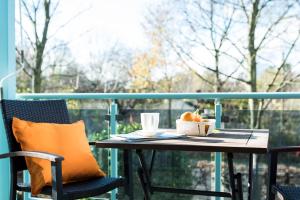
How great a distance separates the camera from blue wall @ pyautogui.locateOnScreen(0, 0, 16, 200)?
326 centimetres

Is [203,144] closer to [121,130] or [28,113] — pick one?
[28,113]

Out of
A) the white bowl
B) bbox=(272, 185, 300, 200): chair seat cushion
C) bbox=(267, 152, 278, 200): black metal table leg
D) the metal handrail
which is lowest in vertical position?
bbox=(272, 185, 300, 200): chair seat cushion

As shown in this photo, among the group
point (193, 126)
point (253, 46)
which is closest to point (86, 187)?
point (193, 126)

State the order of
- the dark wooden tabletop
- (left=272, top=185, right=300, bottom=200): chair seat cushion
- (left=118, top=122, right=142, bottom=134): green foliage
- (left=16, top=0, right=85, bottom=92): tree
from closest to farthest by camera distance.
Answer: the dark wooden tabletop, (left=272, top=185, right=300, bottom=200): chair seat cushion, (left=118, top=122, right=142, bottom=134): green foliage, (left=16, top=0, right=85, bottom=92): tree

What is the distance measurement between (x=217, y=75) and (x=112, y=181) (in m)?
6.96

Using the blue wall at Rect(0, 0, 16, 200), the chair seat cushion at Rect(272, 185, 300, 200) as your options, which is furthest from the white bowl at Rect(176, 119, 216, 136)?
the blue wall at Rect(0, 0, 16, 200)

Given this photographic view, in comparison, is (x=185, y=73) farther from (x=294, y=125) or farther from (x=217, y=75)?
(x=294, y=125)

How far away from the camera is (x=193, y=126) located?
2445 millimetres

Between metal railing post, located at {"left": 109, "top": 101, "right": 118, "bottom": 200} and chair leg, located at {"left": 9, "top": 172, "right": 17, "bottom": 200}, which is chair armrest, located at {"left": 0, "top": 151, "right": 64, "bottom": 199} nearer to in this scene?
chair leg, located at {"left": 9, "top": 172, "right": 17, "bottom": 200}

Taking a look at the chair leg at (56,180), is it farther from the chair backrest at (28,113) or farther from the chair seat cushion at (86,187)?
the chair backrest at (28,113)

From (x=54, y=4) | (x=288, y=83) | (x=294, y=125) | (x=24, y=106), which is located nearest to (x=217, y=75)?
(x=288, y=83)

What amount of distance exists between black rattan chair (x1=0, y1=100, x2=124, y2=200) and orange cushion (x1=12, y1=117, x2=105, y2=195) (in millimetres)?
58

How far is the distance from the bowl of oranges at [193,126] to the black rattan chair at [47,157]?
54 cm

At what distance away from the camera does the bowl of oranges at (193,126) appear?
2432mm
